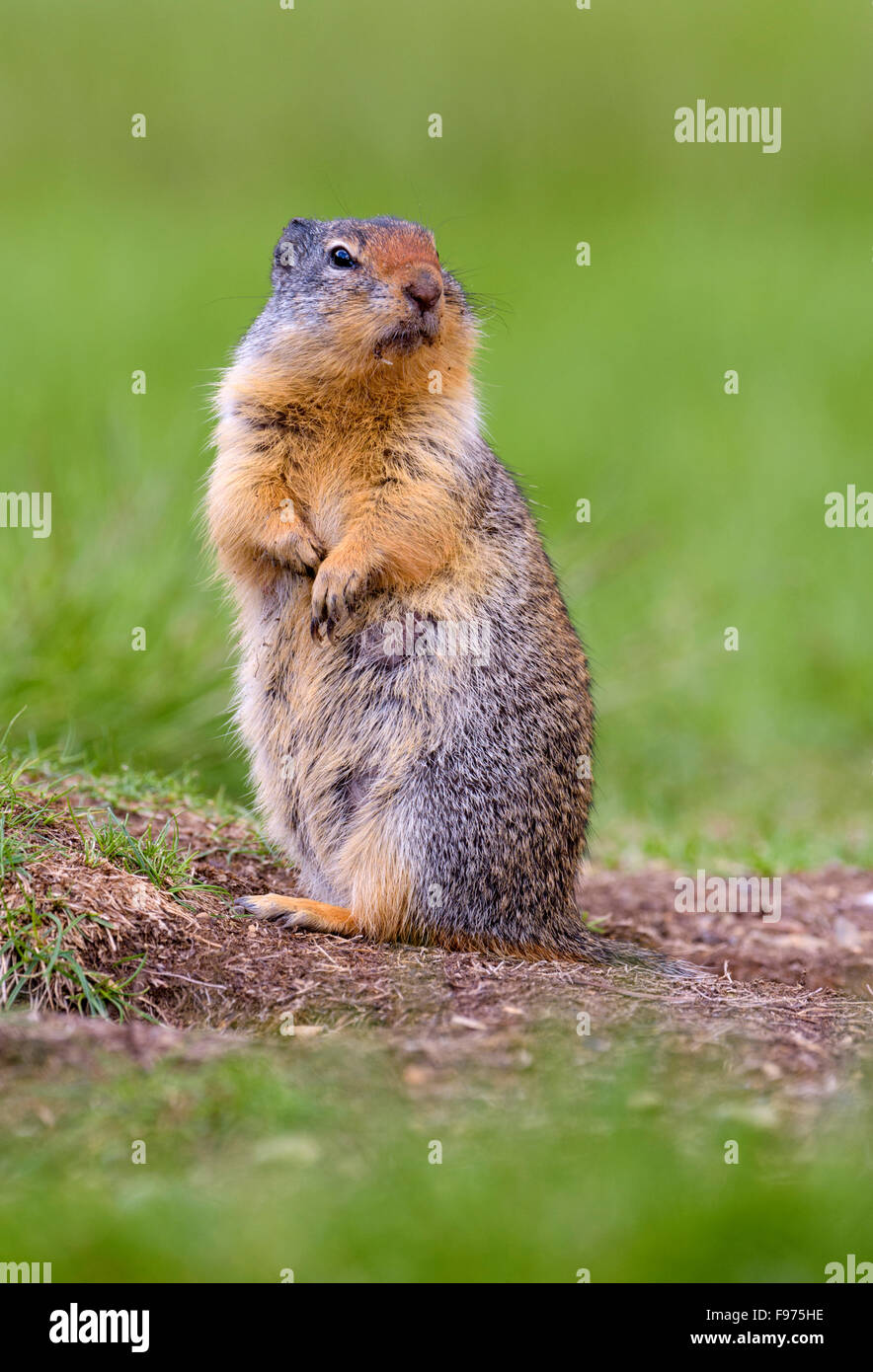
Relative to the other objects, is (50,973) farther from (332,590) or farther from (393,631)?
(393,631)

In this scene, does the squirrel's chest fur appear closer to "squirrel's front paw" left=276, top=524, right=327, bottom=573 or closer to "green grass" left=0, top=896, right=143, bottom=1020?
"squirrel's front paw" left=276, top=524, right=327, bottom=573

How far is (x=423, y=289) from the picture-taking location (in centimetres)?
639

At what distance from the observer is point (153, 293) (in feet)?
65.4

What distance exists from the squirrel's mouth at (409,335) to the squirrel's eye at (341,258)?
1.33ft

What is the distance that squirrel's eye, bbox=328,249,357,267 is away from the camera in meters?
6.64

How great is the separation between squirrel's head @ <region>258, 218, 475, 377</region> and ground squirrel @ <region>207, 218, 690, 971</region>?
0.01 metres

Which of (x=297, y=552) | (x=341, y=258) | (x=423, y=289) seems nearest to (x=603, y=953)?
(x=297, y=552)

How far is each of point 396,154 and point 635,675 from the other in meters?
12.8

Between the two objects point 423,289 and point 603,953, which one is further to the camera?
point 603,953

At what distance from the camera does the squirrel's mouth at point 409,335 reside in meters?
6.42

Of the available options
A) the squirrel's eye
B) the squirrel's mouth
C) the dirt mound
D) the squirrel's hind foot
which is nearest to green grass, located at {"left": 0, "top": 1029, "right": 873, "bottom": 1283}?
the dirt mound

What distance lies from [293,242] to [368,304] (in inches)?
32.8

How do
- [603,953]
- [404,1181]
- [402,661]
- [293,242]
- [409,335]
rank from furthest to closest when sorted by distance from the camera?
[293,242] < [603,953] < [409,335] < [402,661] < [404,1181]

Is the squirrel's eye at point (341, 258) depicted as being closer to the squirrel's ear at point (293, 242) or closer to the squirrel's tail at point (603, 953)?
the squirrel's ear at point (293, 242)
